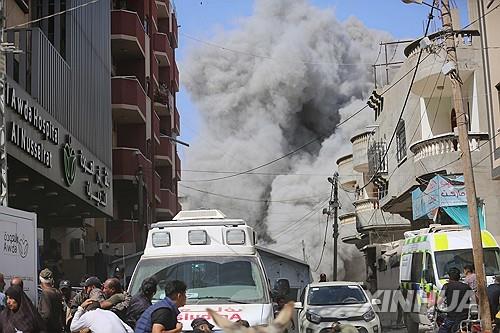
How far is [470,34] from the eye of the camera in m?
23.9

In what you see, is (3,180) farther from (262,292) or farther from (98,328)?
(98,328)

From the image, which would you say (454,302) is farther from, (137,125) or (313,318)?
(137,125)

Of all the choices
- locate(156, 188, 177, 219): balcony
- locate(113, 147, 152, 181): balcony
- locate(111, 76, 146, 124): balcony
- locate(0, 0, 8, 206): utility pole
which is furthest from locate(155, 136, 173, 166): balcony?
locate(0, 0, 8, 206): utility pole

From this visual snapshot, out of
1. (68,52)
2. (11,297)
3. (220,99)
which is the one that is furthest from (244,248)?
(220,99)

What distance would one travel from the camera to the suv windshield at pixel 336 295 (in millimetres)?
17312

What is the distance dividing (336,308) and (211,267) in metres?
6.43

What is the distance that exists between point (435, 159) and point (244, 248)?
14078mm

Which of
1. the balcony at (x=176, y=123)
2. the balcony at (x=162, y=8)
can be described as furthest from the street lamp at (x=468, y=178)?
the balcony at (x=176, y=123)

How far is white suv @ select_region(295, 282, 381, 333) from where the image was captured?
16031mm

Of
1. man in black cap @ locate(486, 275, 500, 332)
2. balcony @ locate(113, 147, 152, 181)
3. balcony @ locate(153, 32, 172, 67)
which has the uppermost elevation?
balcony @ locate(153, 32, 172, 67)

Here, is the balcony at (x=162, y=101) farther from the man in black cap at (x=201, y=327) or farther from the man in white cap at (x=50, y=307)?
the man in black cap at (x=201, y=327)

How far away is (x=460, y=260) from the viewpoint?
1777cm

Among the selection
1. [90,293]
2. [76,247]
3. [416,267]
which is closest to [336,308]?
[416,267]

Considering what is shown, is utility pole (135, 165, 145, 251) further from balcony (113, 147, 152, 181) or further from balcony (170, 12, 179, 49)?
balcony (170, 12, 179, 49)
